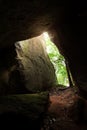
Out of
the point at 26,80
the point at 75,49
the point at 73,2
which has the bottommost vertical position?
the point at 26,80

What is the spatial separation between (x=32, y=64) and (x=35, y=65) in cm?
20

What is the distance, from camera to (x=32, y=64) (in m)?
9.85

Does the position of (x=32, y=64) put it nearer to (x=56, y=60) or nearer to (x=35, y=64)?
(x=35, y=64)

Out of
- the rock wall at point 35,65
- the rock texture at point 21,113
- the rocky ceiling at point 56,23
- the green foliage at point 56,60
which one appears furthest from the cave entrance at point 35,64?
the green foliage at point 56,60

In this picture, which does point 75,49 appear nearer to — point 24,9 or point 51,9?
point 51,9

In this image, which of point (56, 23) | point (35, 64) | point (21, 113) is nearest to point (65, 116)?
point (21, 113)

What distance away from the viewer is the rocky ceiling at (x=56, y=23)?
471cm

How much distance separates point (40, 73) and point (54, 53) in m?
5.28

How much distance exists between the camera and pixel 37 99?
23.4 feet

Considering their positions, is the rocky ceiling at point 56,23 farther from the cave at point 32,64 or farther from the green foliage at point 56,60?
the green foliage at point 56,60

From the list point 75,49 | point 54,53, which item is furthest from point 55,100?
point 54,53

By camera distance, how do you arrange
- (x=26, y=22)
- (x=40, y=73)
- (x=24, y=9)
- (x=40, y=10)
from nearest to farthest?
(x=24, y=9) → (x=40, y=10) → (x=26, y=22) → (x=40, y=73)

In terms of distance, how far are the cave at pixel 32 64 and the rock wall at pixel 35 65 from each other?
44 mm

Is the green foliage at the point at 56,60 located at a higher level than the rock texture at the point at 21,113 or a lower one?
higher
